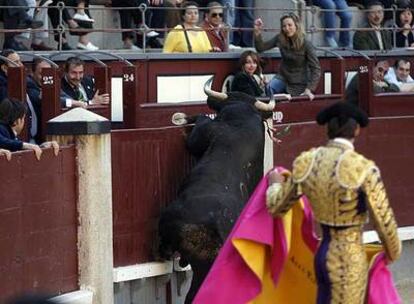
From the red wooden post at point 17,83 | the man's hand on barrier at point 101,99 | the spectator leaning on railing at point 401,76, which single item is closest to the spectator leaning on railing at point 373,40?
the spectator leaning on railing at point 401,76

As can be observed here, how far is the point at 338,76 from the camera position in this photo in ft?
43.3

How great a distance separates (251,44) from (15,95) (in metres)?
5.19

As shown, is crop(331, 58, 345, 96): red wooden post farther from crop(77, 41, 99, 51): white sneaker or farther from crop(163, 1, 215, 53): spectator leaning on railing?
crop(77, 41, 99, 51): white sneaker

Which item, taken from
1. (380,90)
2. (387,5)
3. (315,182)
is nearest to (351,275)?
(315,182)

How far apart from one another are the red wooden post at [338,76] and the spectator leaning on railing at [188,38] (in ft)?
3.59

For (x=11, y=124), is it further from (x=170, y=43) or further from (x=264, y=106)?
(x=170, y=43)

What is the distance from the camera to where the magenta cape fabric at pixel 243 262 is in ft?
24.1

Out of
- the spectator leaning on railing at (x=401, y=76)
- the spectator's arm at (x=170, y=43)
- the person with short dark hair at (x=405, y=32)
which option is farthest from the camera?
the person with short dark hair at (x=405, y=32)

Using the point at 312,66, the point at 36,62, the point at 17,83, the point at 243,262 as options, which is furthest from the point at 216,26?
the point at 243,262

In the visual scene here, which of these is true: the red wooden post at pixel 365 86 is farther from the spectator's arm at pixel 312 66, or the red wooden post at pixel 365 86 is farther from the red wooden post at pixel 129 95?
the red wooden post at pixel 129 95

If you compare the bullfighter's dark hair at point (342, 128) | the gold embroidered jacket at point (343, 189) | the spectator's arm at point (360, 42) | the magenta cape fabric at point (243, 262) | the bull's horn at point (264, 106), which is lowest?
the magenta cape fabric at point (243, 262)

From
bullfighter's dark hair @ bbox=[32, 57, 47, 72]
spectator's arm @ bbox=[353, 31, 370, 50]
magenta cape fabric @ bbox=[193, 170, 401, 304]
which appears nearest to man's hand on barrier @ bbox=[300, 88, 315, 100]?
spectator's arm @ bbox=[353, 31, 370, 50]

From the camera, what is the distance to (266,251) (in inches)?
293

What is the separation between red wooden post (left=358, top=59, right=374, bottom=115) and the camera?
1295cm
